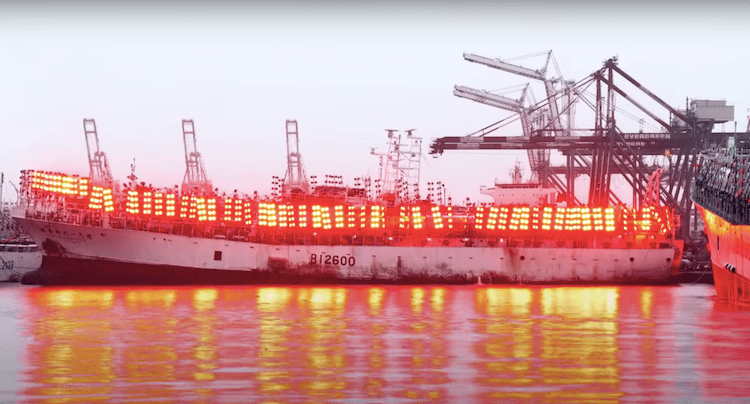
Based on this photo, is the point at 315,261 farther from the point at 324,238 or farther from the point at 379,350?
the point at 379,350

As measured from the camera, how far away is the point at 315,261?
10781 centimetres

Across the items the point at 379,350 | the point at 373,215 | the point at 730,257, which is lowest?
the point at 379,350

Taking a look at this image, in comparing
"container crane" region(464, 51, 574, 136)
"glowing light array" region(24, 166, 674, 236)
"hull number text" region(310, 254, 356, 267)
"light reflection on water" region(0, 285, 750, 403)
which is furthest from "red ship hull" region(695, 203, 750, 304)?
"container crane" region(464, 51, 574, 136)

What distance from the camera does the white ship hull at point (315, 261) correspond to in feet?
340

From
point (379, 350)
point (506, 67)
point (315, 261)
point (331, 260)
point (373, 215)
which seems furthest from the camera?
point (506, 67)

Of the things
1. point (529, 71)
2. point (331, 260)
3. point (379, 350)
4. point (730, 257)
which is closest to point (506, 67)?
point (529, 71)

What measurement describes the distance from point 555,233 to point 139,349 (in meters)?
73.7

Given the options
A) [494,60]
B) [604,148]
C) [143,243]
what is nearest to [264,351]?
[143,243]

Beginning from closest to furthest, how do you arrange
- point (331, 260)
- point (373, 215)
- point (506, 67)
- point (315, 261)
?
point (331, 260)
point (315, 261)
point (373, 215)
point (506, 67)

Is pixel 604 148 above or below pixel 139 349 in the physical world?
above

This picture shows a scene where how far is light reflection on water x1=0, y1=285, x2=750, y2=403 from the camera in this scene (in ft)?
112

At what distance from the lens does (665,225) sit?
11388 centimetres

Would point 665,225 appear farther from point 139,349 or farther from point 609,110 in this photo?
point 139,349

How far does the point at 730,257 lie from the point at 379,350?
34879 millimetres
